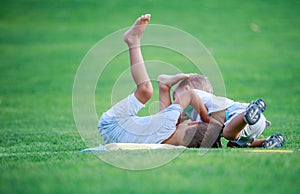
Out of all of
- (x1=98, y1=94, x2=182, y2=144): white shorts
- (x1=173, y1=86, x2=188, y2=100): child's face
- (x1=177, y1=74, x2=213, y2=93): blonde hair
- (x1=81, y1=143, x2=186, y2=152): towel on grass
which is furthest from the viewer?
(x1=177, y1=74, x2=213, y2=93): blonde hair

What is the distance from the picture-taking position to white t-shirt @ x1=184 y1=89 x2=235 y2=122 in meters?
6.18

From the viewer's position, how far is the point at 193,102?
6109 millimetres

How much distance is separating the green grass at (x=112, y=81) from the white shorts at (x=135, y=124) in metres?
0.43

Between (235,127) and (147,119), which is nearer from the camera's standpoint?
(235,127)

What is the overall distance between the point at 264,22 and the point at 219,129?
52.5ft

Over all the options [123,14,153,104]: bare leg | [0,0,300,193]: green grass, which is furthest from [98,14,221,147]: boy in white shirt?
[0,0,300,193]: green grass

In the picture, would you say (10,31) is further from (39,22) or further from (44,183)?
(44,183)

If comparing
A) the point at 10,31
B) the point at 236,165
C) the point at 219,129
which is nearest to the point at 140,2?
the point at 10,31

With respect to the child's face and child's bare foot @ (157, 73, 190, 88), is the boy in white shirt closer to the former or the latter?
child's bare foot @ (157, 73, 190, 88)

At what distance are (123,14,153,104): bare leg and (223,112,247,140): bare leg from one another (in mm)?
889

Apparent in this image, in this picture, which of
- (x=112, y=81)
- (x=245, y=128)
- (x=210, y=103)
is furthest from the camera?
(x=112, y=81)

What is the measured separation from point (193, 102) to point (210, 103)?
0.72 ft

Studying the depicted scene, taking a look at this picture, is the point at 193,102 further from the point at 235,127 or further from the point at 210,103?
the point at 235,127

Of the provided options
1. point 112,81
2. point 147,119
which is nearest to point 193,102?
point 147,119
